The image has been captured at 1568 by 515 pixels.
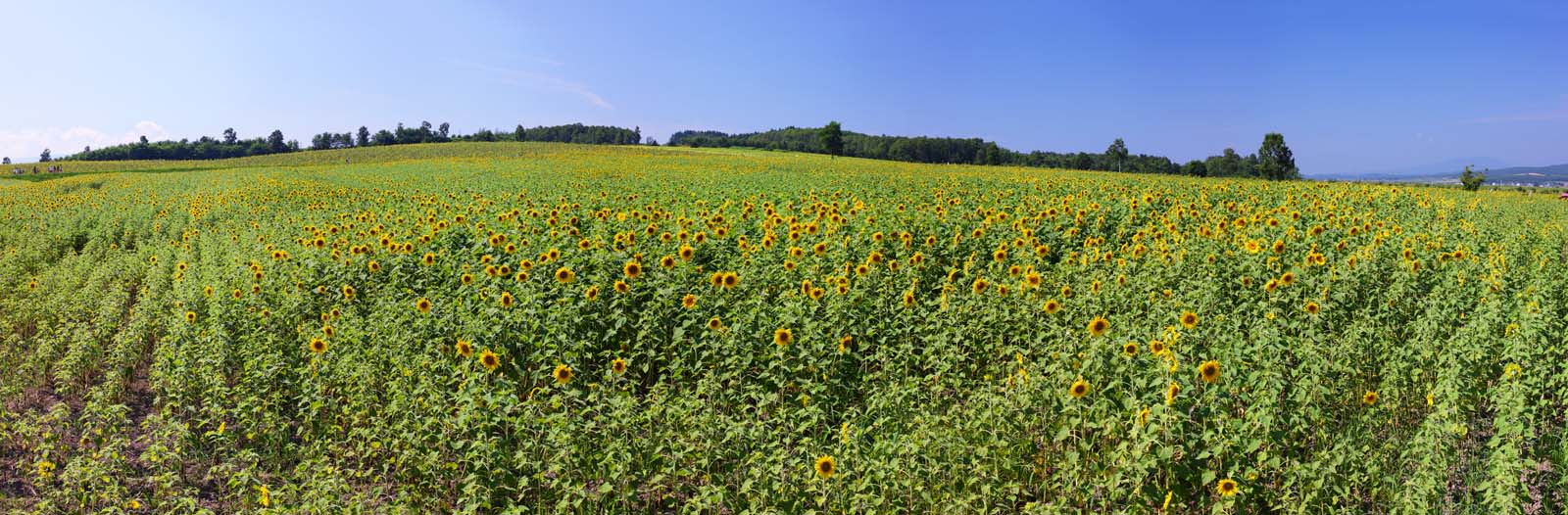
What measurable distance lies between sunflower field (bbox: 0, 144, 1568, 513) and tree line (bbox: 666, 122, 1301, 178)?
58472mm

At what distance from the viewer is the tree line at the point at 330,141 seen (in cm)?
10888

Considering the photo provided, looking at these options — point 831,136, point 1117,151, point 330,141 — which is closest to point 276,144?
point 330,141

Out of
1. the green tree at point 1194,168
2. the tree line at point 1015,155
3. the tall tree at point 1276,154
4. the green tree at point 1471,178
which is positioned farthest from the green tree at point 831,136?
the green tree at point 1471,178

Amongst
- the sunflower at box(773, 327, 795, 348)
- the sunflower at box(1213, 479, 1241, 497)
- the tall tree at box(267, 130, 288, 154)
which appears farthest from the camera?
the tall tree at box(267, 130, 288, 154)

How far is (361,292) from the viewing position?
25.7 ft

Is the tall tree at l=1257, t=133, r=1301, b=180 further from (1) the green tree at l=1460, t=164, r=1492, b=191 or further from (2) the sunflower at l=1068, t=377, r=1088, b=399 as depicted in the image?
(2) the sunflower at l=1068, t=377, r=1088, b=399

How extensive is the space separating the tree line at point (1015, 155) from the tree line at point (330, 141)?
22907 mm

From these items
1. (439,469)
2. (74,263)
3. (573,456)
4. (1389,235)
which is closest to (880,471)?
(573,456)

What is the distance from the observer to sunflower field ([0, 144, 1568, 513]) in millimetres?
3875

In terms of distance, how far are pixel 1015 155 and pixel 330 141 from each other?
118 metres

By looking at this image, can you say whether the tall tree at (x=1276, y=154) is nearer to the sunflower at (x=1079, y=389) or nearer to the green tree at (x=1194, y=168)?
the green tree at (x=1194, y=168)

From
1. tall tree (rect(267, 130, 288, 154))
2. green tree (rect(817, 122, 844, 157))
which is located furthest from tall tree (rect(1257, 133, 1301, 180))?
tall tree (rect(267, 130, 288, 154))

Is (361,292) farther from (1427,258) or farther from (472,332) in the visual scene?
(1427,258)

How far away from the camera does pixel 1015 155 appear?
98.9 metres
